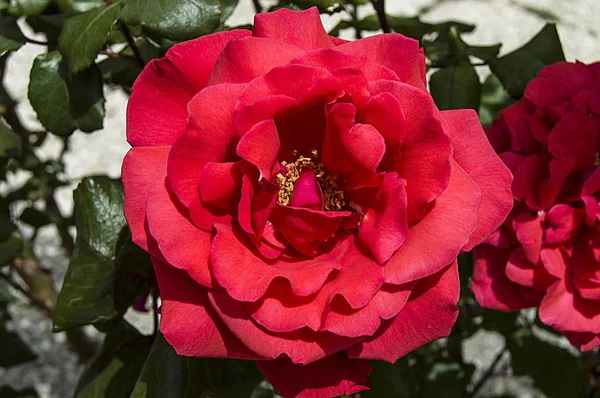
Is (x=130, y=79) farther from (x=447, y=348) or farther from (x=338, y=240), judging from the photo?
(x=447, y=348)

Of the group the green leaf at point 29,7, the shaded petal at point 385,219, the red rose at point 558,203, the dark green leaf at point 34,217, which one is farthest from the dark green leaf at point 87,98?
the dark green leaf at point 34,217

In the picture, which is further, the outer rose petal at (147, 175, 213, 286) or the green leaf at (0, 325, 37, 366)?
the green leaf at (0, 325, 37, 366)

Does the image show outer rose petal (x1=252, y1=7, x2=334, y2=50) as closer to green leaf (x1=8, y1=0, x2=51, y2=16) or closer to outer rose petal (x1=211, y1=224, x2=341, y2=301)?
outer rose petal (x1=211, y1=224, x2=341, y2=301)

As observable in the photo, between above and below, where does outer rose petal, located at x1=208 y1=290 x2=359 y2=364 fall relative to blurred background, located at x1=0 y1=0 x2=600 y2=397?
above

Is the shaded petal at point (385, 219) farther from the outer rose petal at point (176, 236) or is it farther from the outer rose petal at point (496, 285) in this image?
the outer rose petal at point (496, 285)

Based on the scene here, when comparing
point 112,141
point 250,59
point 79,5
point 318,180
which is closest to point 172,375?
point 318,180

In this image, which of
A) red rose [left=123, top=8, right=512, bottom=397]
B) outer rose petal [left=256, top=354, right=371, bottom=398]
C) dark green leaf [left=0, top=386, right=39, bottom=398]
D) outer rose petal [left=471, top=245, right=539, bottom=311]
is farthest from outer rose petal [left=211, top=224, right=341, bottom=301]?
dark green leaf [left=0, top=386, right=39, bottom=398]
